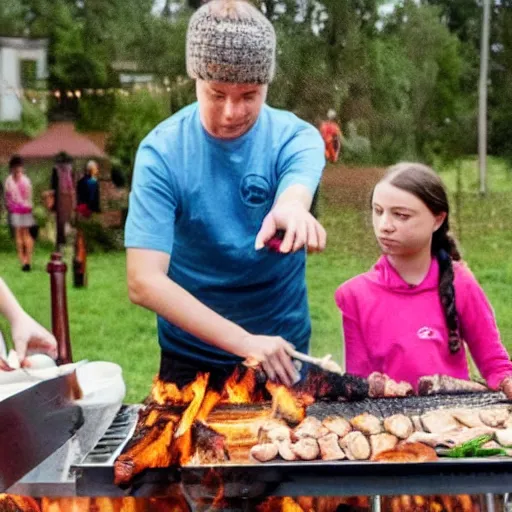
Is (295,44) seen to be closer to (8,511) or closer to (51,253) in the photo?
(51,253)

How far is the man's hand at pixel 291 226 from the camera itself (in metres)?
2.77

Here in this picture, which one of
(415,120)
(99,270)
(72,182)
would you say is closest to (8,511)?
(99,270)

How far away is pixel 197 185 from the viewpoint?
2.78m

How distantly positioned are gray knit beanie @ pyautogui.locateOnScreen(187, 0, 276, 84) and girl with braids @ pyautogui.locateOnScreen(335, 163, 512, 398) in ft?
1.68

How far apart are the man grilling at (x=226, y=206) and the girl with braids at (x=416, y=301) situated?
8.1 inches

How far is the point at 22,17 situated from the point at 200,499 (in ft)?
4.87

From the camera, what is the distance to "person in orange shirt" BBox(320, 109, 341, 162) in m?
2.84

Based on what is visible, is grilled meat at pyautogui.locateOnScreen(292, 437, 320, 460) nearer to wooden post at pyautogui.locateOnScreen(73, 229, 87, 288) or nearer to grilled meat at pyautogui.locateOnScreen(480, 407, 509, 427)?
grilled meat at pyautogui.locateOnScreen(480, 407, 509, 427)

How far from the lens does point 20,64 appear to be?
2844mm

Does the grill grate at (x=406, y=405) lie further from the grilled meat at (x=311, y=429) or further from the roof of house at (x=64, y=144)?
the roof of house at (x=64, y=144)

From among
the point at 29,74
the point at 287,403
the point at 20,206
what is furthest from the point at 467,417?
the point at 29,74

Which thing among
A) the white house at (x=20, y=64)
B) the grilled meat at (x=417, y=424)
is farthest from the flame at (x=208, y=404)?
the white house at (x=20, y=64)

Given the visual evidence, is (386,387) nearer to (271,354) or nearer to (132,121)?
(271,354)

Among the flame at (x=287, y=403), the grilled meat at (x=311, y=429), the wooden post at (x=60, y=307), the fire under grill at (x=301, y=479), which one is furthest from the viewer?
the wooden post at (x=60, y=307)
